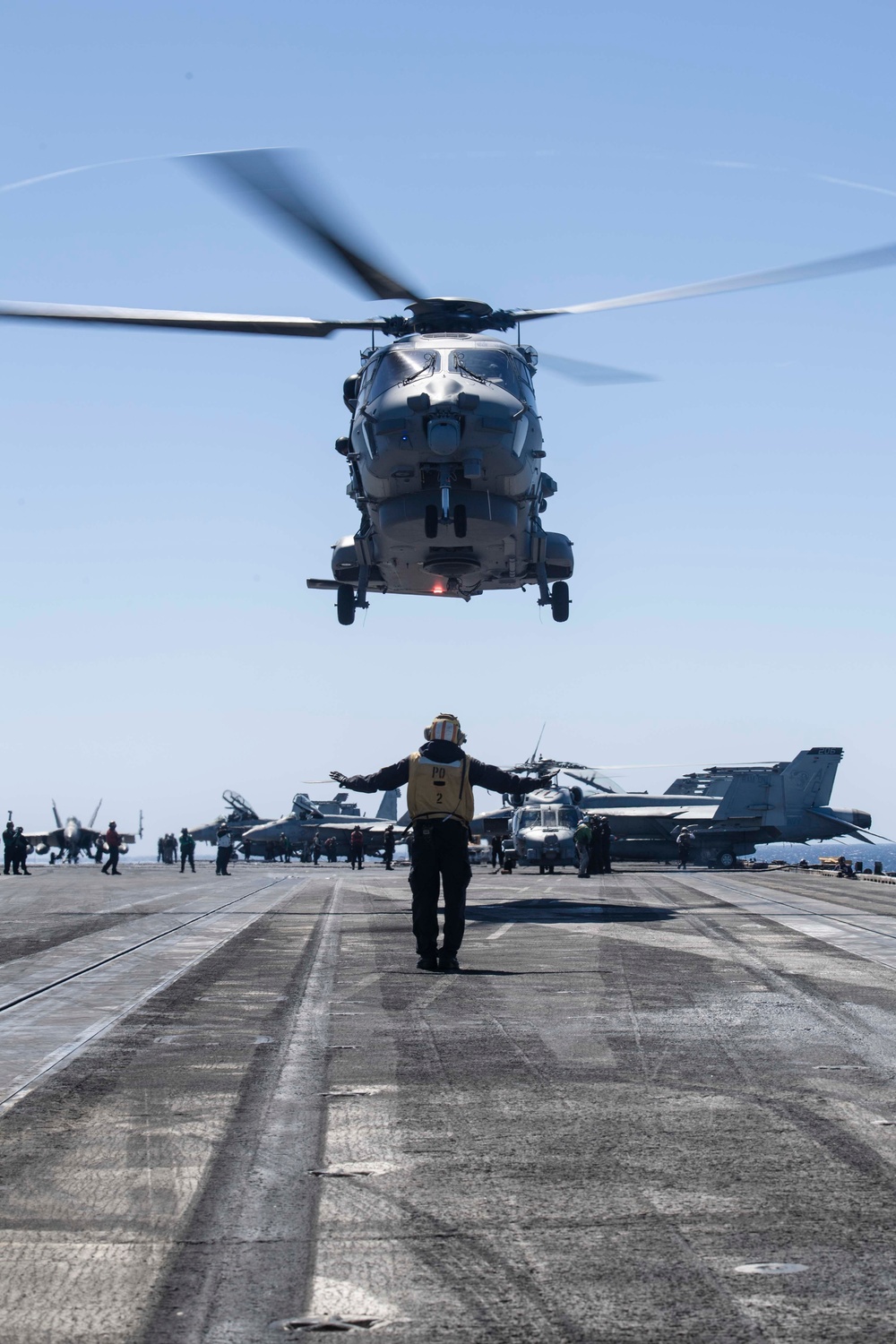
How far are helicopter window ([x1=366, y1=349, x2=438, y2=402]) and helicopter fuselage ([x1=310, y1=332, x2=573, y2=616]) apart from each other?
0.03m

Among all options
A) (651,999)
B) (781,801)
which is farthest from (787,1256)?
(781,801)

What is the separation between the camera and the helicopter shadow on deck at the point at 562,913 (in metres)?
17.6

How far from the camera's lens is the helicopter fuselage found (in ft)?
77.2

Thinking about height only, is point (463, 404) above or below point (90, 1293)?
above

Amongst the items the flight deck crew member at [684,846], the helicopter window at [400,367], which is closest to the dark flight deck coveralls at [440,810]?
the helicopter window at [400,367]

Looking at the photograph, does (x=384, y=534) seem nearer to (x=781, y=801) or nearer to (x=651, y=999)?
(x=651, y=999)

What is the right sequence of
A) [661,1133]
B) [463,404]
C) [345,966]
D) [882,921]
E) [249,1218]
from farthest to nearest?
[463,404] → [882,921] → [345,966] → [661,1133] → [249,1218]

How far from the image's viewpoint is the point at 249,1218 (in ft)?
13.6

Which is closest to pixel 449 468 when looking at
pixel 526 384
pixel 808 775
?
pixel 526 384

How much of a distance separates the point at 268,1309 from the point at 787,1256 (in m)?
1.50

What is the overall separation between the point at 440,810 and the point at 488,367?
47.3 feet

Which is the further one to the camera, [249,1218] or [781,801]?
[781,801]

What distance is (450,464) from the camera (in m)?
24.1

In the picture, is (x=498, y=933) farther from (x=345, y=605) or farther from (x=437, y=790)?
(x=345, y=605)
